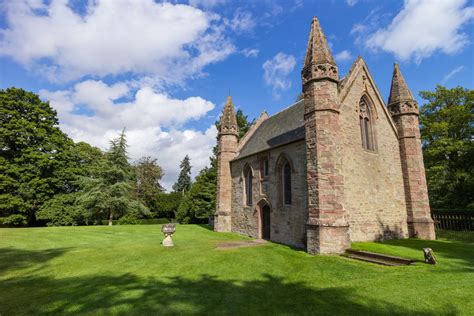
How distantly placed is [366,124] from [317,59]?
6089mm

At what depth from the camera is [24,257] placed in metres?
10.5

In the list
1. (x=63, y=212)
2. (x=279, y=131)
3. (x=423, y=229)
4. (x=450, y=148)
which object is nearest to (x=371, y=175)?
(x=423, y=229)

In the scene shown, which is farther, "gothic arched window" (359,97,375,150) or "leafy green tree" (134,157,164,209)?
"leafy green tree" (134,157,164,209)

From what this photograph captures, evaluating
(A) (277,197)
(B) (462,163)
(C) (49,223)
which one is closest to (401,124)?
(A) (277,197)

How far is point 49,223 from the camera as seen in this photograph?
2633 centimetres

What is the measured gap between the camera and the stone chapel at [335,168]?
485 inches

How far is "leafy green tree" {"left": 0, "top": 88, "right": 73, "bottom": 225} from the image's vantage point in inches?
969

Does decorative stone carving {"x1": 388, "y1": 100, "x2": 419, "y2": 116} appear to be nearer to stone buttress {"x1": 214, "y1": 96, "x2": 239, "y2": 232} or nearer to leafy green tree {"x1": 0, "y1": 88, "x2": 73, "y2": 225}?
stone buttress {"x1": 214, "y1": 96, "x2": 239, "y2": 232}

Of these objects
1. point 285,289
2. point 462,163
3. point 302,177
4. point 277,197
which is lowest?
point 285,289

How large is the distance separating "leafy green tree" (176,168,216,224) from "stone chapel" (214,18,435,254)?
1348cm

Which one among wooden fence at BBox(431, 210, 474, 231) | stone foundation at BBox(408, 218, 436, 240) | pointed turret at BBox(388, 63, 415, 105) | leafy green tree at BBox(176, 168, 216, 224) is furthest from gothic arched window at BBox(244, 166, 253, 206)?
leafy green tree at BBox(176, 168, 216, 224)

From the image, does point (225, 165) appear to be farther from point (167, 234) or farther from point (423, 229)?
point (423, 229)

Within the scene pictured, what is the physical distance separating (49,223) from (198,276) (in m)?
26.2

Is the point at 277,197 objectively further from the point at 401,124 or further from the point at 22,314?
the point at 22,314
